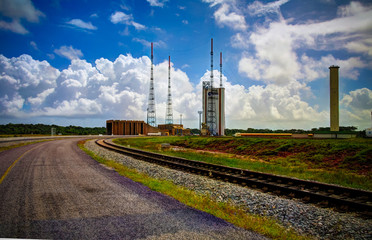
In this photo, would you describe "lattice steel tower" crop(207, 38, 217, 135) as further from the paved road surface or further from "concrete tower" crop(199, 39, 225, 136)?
the paved road surface

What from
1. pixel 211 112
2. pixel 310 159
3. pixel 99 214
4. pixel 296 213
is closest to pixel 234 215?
pixel 296 213

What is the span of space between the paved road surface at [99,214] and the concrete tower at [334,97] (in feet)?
154

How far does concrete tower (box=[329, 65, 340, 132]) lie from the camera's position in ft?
152

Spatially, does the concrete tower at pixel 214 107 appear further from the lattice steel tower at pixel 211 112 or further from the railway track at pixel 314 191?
the railway track at pixel 314 191

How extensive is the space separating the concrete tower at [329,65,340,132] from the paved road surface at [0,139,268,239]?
46795mm

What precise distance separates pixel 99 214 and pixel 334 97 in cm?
5040

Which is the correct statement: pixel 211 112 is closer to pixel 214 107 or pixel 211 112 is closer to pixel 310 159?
pixel 214 107

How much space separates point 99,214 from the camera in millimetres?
7328

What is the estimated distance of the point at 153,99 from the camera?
282 feet

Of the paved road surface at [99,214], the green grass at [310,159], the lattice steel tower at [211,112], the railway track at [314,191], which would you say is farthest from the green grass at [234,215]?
the lattice steel tower at [211,112]

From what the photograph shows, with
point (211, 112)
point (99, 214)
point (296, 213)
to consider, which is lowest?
point (296, 213)

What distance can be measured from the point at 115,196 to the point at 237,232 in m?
5.09

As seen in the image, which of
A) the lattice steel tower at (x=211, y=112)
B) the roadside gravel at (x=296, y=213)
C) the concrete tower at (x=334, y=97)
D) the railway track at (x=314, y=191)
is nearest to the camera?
the roadside gravel at (x=296, y=213)

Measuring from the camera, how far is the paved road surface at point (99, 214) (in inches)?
237
